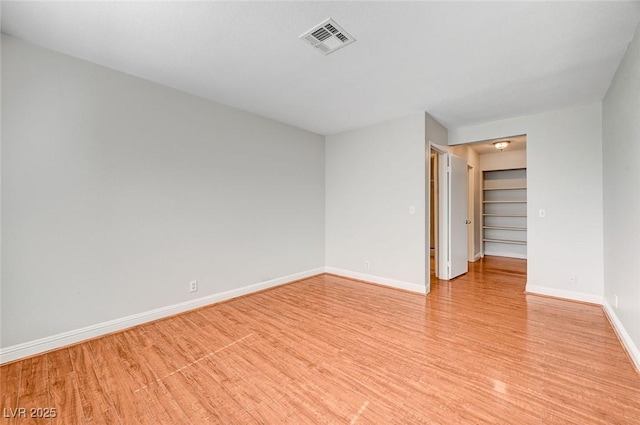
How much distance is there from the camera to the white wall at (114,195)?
2.16m

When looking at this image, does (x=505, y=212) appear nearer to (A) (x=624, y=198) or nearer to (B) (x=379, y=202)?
(B) (x=379, y=202)

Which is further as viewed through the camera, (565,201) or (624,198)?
A: (565,201)

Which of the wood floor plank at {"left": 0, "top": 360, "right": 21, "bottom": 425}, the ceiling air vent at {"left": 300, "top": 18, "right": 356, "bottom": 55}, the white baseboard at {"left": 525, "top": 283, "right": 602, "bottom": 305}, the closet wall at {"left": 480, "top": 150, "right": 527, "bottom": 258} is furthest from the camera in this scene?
the closet wall at {"left": 480, "top": 150, "right": 527, "bottom": 258}

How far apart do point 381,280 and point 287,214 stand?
184 cm

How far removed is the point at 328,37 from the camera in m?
2.08

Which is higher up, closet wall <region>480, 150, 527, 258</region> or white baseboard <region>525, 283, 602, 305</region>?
closet wall <region>480, 150, 527, 258</region>

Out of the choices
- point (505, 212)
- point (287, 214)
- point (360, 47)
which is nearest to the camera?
point (360, 47)

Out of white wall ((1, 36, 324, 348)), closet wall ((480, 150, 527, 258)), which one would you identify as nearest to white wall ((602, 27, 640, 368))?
white wall ((1, 36, 324, 348))

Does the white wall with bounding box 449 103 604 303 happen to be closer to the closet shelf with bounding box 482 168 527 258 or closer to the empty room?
the empty room

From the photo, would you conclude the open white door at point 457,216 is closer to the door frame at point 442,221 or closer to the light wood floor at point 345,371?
the door frame at point 442,221

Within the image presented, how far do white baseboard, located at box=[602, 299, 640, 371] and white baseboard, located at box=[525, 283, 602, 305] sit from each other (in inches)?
5.7

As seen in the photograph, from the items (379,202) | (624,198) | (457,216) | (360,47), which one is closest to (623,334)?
(624,198)

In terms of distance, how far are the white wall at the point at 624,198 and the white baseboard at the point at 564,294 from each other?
0.99 ft

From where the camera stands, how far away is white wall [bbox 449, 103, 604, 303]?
334 centimetres
